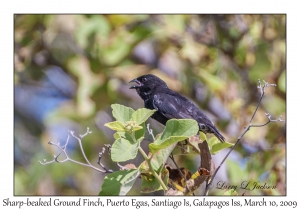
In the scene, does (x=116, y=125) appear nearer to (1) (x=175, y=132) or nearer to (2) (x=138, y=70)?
(1) (x=175, y=132)

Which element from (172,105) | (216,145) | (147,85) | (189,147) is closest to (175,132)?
(216,145)

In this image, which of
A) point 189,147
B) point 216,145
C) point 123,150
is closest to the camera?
point 123,150

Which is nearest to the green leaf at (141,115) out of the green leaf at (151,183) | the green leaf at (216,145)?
the green leaf at (151,183)

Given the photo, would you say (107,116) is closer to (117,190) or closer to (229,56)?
(229,56)

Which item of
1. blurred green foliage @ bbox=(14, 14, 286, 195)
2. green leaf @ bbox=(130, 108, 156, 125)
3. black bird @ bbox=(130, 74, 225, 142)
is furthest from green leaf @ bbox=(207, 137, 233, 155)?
blurred green foliage @ bbox=(14, 14, 286, 195)

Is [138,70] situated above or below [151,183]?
above
